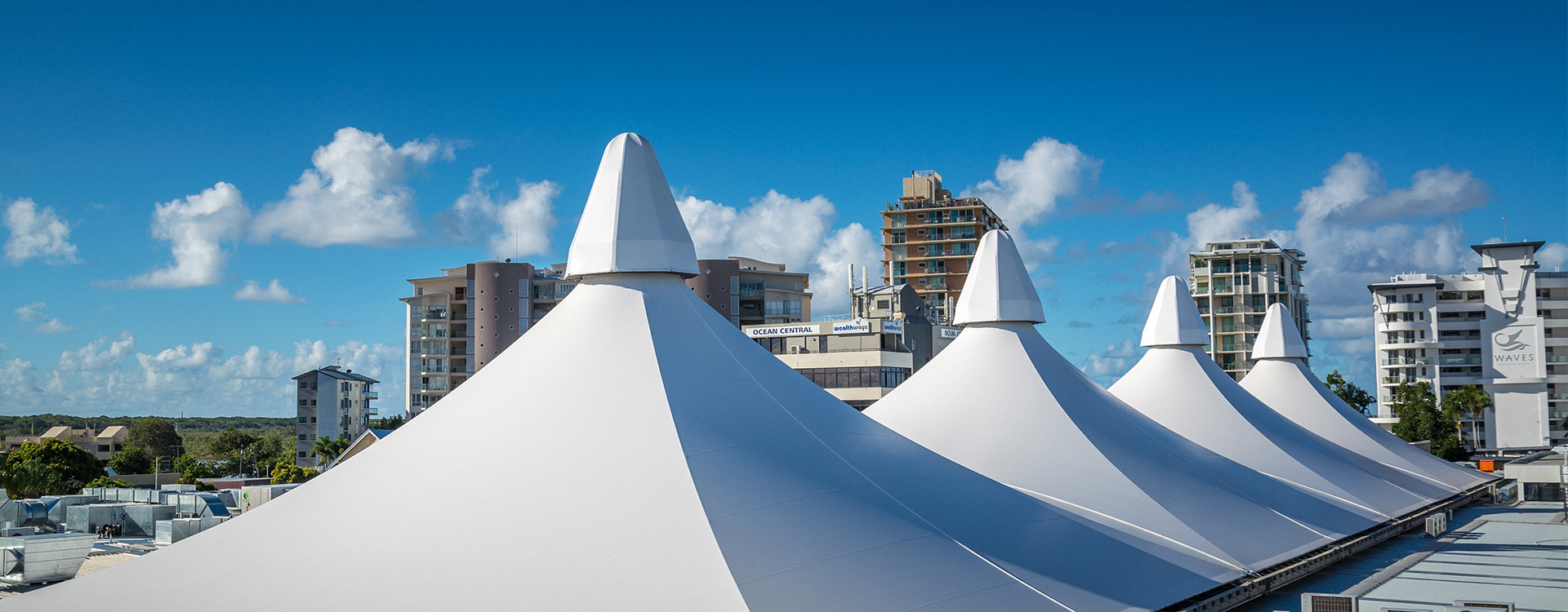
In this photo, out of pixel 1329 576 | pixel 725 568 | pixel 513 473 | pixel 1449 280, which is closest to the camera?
pixel 725 568

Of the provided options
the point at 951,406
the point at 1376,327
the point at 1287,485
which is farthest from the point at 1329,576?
the point at 1376,327

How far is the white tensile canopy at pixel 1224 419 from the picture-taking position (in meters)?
26.0

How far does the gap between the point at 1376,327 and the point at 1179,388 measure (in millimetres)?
62920

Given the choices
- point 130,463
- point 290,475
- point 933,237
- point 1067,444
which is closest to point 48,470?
point 290,475

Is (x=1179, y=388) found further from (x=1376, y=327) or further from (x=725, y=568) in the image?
(x=1376, y=327)

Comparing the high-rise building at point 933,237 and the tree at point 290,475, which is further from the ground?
the high-rise building at point 933,237

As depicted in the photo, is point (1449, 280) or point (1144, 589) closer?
point (1144, 589)

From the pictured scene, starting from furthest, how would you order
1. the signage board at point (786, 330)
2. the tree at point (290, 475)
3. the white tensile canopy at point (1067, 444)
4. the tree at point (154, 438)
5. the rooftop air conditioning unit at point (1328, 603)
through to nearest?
the tree at point (154, 438) → the signage board at point (786, 330) → the tree at point (290, 475) → the white tensile canopy at point (1067, 444) → the rooftop air conditioning unit at point (1328, 603)

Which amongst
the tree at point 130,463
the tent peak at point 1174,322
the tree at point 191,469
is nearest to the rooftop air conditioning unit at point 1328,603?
the tent peak at point 1174,322

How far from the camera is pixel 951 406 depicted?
21.5 m

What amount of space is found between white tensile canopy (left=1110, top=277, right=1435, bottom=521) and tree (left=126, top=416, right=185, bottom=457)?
82794mm

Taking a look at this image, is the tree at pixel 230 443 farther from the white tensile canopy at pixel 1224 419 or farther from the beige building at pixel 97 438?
the white tensile canopy at pixel 1224 419

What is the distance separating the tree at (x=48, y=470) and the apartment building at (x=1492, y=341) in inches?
2939

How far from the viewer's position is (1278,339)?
131 feet
